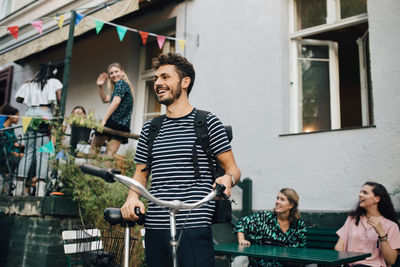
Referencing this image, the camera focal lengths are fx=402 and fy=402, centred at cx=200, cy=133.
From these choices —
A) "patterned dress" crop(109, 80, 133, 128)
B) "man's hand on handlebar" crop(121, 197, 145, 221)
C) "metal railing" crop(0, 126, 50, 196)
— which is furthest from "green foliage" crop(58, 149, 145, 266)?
"man's hand on handlebar" crop(121, 197, 145, 221)

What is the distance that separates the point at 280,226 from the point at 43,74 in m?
4.52

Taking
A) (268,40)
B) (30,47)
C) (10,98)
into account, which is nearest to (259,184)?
(268,40)

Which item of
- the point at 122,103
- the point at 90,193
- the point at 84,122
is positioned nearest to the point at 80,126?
the point at 84,122

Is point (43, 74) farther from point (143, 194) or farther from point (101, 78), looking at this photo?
point (143, 194)

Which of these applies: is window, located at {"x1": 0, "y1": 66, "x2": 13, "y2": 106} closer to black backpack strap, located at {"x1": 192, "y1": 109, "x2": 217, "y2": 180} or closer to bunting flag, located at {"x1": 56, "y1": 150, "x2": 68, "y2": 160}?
bunting flag, located at {"x1": 56, "y1": 150, "x2": 68, "y2": 160}

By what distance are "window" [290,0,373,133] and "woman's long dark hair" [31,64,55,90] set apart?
12.5 ft

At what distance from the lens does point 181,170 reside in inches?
84.5

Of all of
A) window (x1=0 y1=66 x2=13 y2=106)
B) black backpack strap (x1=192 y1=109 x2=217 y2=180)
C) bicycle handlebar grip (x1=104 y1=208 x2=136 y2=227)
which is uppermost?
window (x1=0 y1=66 x2=13 y2=106)

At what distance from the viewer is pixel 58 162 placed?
16.2 feet

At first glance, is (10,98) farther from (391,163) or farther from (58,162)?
(391,163)

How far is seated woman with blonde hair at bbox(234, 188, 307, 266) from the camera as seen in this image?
162 inches

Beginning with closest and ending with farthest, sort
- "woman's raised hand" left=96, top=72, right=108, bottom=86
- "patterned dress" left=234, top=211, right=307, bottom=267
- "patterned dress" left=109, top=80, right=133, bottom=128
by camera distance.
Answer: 1. "patterned dress" left=234, top=211, right=307, bottom=267
2. "patterned dress" left=109, top=80, right=133, bottom=128
3. "woman's raised hand" left=96, top=72, right=108, bottom=86

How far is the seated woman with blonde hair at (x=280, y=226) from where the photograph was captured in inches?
162

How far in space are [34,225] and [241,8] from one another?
14.1 ft
